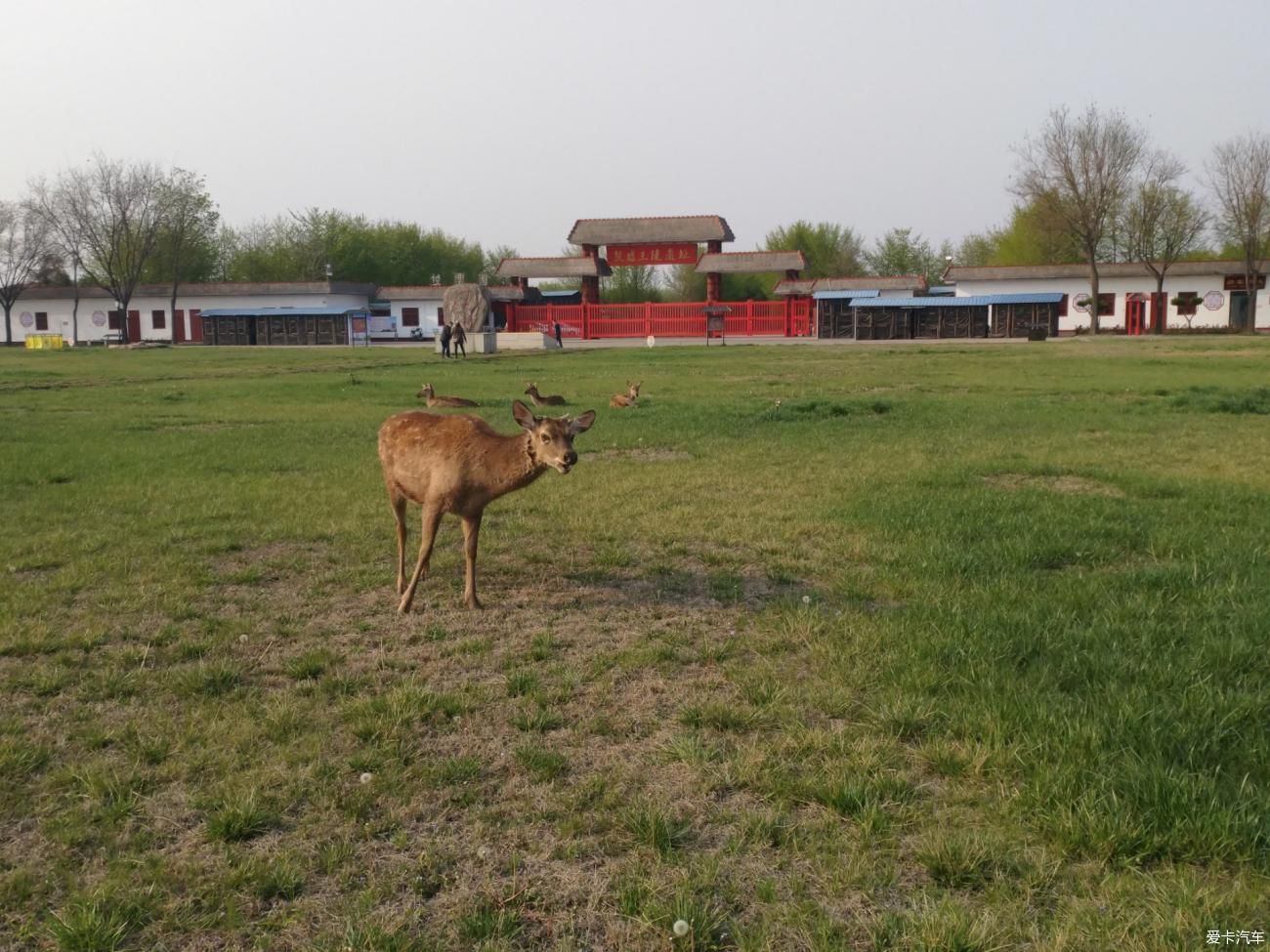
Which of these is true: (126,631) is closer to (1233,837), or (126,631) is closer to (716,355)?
(1233,837)

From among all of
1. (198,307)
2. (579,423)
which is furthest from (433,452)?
(198,307)

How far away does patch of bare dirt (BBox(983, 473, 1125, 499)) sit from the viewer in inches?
369

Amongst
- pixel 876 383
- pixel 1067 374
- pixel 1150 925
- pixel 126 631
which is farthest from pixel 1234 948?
pixel 1067 374

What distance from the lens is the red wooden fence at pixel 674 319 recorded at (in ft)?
203

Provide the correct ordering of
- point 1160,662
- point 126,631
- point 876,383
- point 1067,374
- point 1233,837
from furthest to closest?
point 1067,374
point 876,383
point 126,631
point 1160,662
point 1233,837

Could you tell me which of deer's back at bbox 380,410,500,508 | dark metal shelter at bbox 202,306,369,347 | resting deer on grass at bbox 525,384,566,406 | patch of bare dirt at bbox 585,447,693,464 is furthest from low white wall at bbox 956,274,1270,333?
deer's back at bbox 380,410,500,508

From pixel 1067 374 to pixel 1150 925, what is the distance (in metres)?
25.0

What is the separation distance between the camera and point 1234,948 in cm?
275

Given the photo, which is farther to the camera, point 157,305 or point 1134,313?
point 157,305

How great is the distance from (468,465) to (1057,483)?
6.36 metres

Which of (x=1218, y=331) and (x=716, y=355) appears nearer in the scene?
(x=716, y=355)

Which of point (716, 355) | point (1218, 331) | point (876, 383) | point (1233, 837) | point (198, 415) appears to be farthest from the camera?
point (1218, 331)

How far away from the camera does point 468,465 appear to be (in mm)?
6340

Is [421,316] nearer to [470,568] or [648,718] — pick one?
[470,568]
